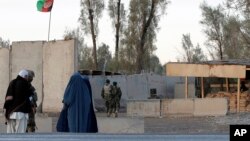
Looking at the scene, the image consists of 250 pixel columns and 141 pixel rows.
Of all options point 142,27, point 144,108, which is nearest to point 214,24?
point 142,27

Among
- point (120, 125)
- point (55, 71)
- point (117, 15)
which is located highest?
point (117, 15)

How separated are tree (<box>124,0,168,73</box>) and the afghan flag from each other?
17.1m

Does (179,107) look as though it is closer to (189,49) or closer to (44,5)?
(44,5)

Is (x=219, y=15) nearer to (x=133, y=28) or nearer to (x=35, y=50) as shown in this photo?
(x=133, y=28)

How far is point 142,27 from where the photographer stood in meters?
52.3

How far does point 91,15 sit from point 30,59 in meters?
26.9

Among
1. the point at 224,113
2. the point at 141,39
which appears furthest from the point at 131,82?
the point at 141,39

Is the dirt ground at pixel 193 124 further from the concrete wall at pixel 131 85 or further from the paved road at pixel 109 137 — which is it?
the paved road at pixel 109 137

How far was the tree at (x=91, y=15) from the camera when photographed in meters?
51.7

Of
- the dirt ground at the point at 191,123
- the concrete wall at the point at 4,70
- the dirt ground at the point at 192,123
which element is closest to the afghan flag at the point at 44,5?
the concrete wall at the point at 4,70

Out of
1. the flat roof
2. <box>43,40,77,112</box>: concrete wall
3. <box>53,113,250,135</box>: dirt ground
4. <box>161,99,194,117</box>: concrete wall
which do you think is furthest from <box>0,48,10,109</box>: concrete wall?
the flat roof

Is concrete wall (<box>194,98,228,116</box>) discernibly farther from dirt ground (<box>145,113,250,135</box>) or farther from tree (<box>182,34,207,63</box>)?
tree (<box>182,34,207,63</box>)

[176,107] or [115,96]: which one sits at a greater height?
[115,96]

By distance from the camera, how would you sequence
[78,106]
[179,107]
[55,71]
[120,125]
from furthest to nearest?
[179,107] < [55,71] < [120,125] < [78,106]
